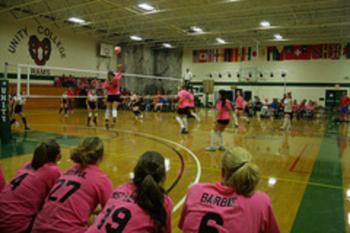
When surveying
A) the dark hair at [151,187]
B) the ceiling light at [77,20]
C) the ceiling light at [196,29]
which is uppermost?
the ceiling light at [196,29]

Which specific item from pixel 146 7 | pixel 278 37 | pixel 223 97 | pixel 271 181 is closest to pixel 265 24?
pixel 278 37

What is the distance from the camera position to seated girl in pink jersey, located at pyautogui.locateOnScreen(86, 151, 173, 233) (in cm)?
167

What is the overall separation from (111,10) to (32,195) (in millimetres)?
16219

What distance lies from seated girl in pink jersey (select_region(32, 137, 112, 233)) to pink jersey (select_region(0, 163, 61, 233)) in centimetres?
28

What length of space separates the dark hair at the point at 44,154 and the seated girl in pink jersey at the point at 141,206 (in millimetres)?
1001

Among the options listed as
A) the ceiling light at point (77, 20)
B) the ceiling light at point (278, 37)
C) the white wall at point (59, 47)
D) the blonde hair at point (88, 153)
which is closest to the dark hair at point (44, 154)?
the blonde hair at point (88, 153)

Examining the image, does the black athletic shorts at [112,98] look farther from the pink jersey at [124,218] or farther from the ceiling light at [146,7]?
the pink jersey at [124,218]

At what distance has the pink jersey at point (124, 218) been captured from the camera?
5.44ft

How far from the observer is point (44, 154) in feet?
8.39

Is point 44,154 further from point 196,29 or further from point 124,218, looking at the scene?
point 196,29

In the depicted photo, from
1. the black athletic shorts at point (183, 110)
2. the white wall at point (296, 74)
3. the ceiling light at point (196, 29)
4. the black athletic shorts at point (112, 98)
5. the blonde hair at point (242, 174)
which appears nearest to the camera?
the blonde hair at point (242, 174)

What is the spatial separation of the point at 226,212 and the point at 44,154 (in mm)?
1581

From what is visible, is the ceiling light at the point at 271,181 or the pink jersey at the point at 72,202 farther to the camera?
the ceiling light at the point at 271,181

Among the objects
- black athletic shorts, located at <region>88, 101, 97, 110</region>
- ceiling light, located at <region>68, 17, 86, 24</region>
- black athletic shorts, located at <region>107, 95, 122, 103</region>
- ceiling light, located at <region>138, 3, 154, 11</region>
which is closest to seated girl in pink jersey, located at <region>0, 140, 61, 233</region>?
black athletic shorts, located at <region>107, 95, 122, 103</region>
